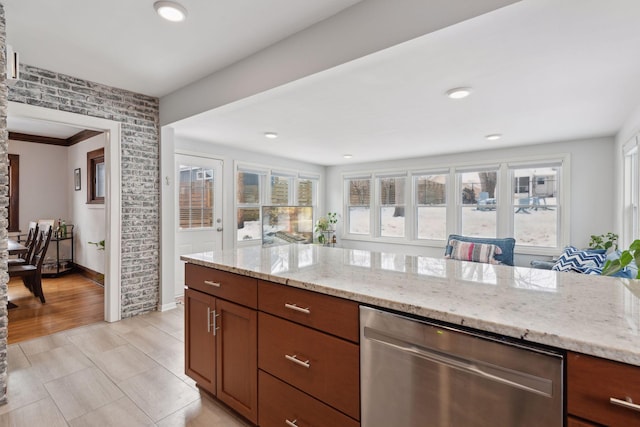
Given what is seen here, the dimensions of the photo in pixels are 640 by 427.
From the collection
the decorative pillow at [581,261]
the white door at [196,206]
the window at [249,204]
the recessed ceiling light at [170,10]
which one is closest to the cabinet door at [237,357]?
the recessed ceiling light at [170,10]

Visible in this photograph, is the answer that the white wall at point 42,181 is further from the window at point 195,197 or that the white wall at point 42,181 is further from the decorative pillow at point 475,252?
the decorative pillow at point 475,252

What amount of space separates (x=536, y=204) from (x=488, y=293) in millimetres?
4640

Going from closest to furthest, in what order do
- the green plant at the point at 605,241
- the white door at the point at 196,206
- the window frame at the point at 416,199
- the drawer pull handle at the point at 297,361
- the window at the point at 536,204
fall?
the drawer pull handle at the point at 297,361 < the green plant at the point at 605,241 < the white door at the point at 196,206 < the window at the point at 536,204 < the window frame at the point at 416,199

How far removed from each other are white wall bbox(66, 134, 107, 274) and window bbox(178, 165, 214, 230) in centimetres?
135

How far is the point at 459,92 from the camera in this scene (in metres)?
2.64

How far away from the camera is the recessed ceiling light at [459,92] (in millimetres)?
2600

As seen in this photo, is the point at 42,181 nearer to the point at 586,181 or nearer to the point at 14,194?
the point at 14,194

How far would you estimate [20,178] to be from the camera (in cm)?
540

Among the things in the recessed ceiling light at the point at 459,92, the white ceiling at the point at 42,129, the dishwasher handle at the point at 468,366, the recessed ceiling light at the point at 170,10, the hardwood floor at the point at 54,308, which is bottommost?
the hardwood floor at the point at 54,308

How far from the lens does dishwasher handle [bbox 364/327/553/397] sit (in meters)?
0.85

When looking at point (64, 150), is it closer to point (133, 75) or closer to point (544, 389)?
point (133, 75)

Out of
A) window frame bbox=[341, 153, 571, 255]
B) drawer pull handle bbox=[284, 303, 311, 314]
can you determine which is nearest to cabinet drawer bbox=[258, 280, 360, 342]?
drawer pull handle bbox=[284, 303, 311, 314]

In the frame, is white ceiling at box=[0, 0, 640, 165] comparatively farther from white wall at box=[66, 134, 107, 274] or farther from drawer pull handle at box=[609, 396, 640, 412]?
white wall at box=[66, 134, 107, 274]

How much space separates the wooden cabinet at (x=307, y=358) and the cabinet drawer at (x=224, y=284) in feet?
0.25
